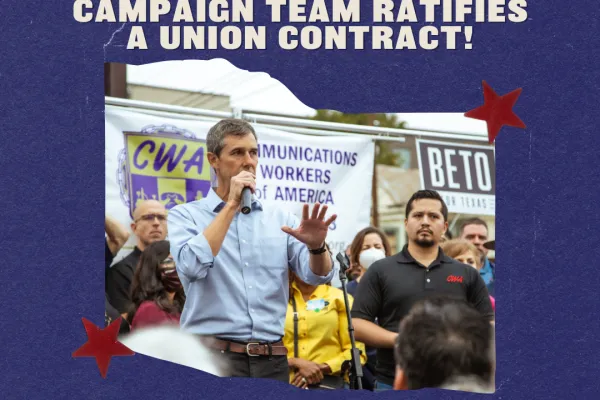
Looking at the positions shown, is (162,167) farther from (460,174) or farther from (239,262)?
(460,174)

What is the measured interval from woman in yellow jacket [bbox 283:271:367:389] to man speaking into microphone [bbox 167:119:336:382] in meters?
0.41

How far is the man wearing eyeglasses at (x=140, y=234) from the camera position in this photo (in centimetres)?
505

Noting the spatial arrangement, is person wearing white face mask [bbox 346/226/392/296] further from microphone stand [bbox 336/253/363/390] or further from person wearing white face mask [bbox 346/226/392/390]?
microphone stand [bbox 336/253/363/390]

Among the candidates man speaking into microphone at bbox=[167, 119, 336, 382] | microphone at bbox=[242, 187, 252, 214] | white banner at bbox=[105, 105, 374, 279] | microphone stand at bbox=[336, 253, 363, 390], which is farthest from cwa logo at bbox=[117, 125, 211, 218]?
microphone stand at bbox=[336, 253, 363, 390]

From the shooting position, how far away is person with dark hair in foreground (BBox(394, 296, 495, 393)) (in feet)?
8.96

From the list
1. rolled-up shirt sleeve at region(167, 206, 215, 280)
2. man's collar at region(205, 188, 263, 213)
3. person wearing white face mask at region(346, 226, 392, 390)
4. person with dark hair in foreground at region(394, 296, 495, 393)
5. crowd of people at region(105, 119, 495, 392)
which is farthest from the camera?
person wearing white face mask at region(346, 226, 392, 390)

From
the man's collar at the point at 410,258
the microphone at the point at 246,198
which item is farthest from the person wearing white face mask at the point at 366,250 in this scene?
the microphone at the point at 246,198

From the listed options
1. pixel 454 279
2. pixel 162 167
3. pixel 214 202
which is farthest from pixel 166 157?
pixel 454 279

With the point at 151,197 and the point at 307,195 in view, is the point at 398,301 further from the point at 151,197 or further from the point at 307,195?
the point at 151,197

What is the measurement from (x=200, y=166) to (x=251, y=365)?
1316 mm

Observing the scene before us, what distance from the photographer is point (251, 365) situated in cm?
423

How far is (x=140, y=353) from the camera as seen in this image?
478cm

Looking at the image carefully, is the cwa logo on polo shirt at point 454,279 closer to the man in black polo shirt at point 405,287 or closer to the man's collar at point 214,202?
the man in black polo shirt at point 405,287

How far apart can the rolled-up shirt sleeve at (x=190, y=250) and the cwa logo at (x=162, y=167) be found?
87 centimetres
